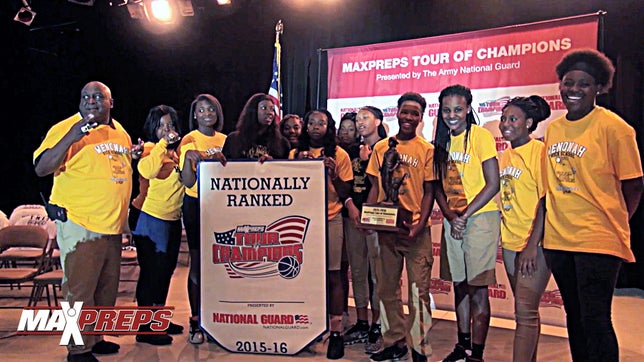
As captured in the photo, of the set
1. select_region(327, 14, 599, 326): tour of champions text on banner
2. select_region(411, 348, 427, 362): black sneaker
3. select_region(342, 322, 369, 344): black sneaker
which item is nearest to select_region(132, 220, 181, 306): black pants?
select_region(342, 322, 369, 344): black sneaker

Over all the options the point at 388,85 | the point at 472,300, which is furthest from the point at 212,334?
the point at 388,85

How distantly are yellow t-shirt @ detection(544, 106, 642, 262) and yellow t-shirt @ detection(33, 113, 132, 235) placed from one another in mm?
2402

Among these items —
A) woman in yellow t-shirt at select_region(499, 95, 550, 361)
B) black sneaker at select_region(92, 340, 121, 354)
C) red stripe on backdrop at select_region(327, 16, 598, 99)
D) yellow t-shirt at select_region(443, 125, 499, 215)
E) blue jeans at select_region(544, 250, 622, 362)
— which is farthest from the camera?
red stripe on backdrop at select_region(327, 16, 598, 99)

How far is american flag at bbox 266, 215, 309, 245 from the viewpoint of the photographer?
326cm

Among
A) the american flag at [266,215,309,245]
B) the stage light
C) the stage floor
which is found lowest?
the stage floor

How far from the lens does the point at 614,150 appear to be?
2.09 m

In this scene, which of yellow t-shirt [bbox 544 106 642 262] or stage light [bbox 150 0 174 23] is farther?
stage light [bbox 150 0 174 23]

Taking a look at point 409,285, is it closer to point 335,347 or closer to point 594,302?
point 335,347

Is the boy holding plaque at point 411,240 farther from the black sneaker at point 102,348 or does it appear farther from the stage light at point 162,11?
the stage light at point 162,11

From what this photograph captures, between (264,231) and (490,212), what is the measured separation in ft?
4.42

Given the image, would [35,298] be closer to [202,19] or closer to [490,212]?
[490,212]

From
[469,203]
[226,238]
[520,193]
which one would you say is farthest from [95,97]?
[520,193]

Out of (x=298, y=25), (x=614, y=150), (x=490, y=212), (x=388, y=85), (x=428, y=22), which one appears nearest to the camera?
(x=614, y=150)

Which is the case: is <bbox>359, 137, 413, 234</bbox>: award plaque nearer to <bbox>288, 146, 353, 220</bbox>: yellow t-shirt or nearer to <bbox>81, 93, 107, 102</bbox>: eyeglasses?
<bbox>288, 146, 353, 220</bbox>: yellow t-shirt
